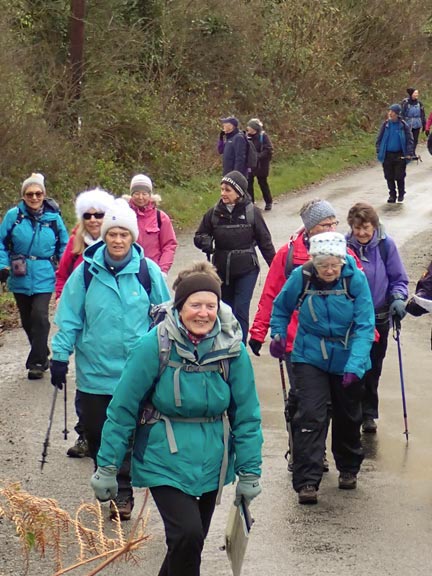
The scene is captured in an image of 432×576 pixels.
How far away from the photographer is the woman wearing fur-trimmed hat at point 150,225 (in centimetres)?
1027

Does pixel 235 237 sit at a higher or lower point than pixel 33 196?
lower

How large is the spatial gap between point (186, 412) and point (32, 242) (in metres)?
5.50

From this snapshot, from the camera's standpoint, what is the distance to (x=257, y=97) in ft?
98.9

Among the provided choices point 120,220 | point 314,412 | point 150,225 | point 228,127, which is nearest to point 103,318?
point 120,220

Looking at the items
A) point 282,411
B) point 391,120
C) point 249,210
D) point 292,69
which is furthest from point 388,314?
point 292,69

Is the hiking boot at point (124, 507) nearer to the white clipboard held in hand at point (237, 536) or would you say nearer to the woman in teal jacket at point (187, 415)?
the woman in teal jacket at point (187, 415)

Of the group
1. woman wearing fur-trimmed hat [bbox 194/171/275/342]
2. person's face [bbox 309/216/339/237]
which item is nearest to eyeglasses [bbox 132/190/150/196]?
woman wearing fur-trimmed hat [bbox 194/171/275/342]

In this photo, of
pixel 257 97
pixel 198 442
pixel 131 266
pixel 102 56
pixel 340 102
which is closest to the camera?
pixel 198 442

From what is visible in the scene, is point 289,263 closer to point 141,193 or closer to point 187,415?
point 141,193

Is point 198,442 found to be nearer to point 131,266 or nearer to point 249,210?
point 131,266

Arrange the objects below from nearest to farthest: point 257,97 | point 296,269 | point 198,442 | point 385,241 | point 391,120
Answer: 1. point 198,442
2. point 296,269
3. point 385,241
4. point 391,120
5. point 257,97

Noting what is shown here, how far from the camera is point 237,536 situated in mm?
5383

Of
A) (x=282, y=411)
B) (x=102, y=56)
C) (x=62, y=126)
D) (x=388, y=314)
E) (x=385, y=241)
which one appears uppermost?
(x=102, y=56)

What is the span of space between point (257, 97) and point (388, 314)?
71.8ft
